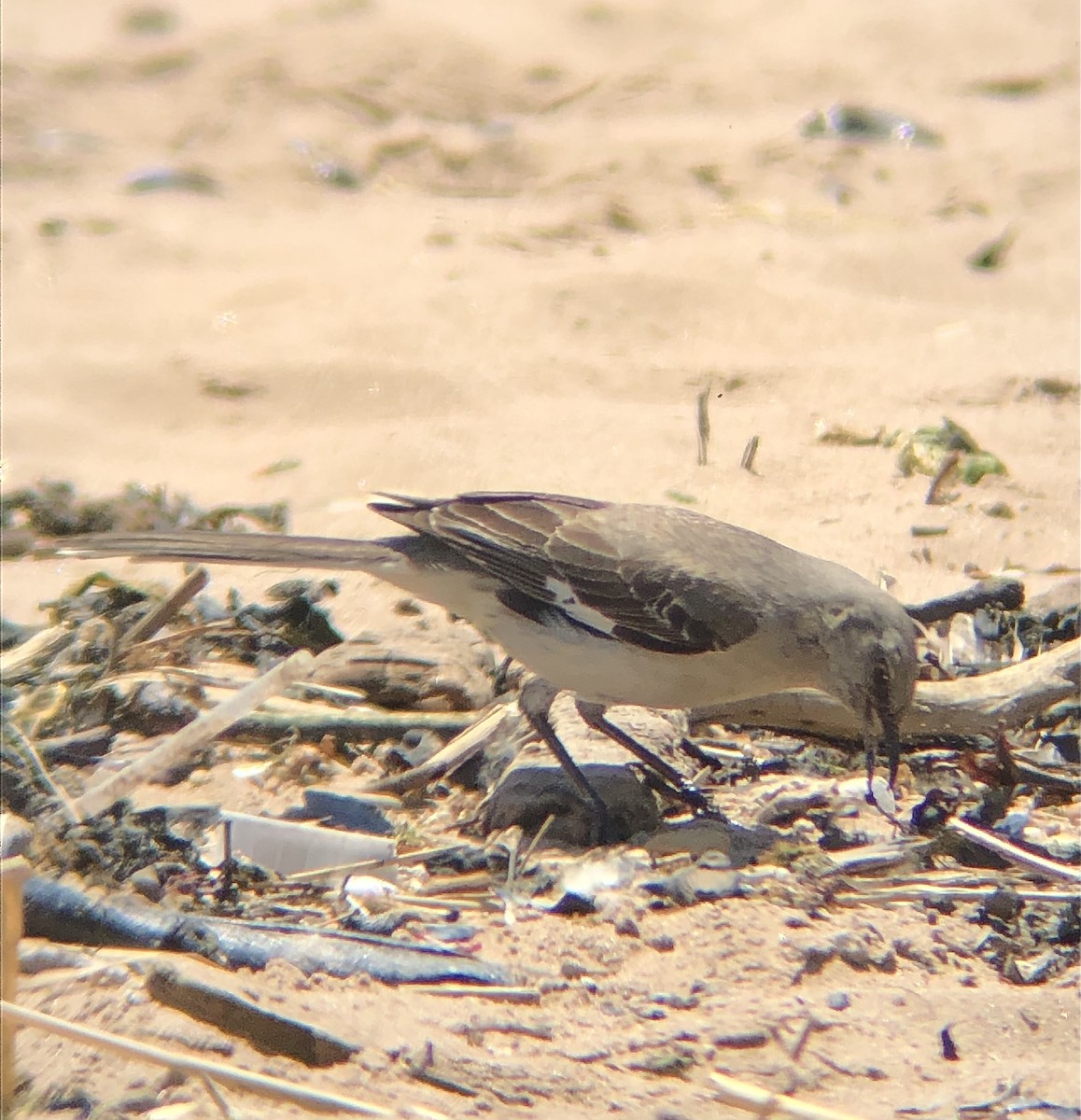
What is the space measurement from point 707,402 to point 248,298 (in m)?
2.89

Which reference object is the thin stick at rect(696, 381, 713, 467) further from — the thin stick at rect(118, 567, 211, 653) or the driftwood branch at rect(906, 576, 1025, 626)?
the thin stick at rect(118, 567, 211, 653)

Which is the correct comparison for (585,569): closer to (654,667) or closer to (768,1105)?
(654,667)

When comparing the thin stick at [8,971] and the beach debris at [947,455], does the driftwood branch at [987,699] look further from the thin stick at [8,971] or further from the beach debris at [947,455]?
the thin stick at [8,971]

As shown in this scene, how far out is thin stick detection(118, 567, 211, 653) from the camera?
5.70m

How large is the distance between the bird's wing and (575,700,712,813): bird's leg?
13.7 inches

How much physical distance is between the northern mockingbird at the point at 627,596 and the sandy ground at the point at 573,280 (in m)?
0.88

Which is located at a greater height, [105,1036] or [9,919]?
[9,919]

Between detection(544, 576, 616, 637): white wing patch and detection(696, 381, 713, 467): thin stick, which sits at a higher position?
detection(696, 381, 713, 467): thin stick

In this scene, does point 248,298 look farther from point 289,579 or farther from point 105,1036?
point 105,1036

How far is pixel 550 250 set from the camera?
10.3 metres

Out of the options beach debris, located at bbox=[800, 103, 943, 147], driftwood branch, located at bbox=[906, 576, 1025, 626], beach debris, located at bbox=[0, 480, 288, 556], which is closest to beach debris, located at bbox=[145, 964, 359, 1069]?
driftwood branch, located at bbox=[906, 576, 1025, 626]

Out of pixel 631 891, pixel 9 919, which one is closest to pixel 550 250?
pixel 631 891

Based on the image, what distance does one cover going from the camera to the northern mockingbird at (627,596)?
5016mm

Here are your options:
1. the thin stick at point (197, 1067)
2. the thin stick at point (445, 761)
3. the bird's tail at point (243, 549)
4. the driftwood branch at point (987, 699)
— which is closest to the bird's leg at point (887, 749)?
the driftwood branch at point (987, 699)
